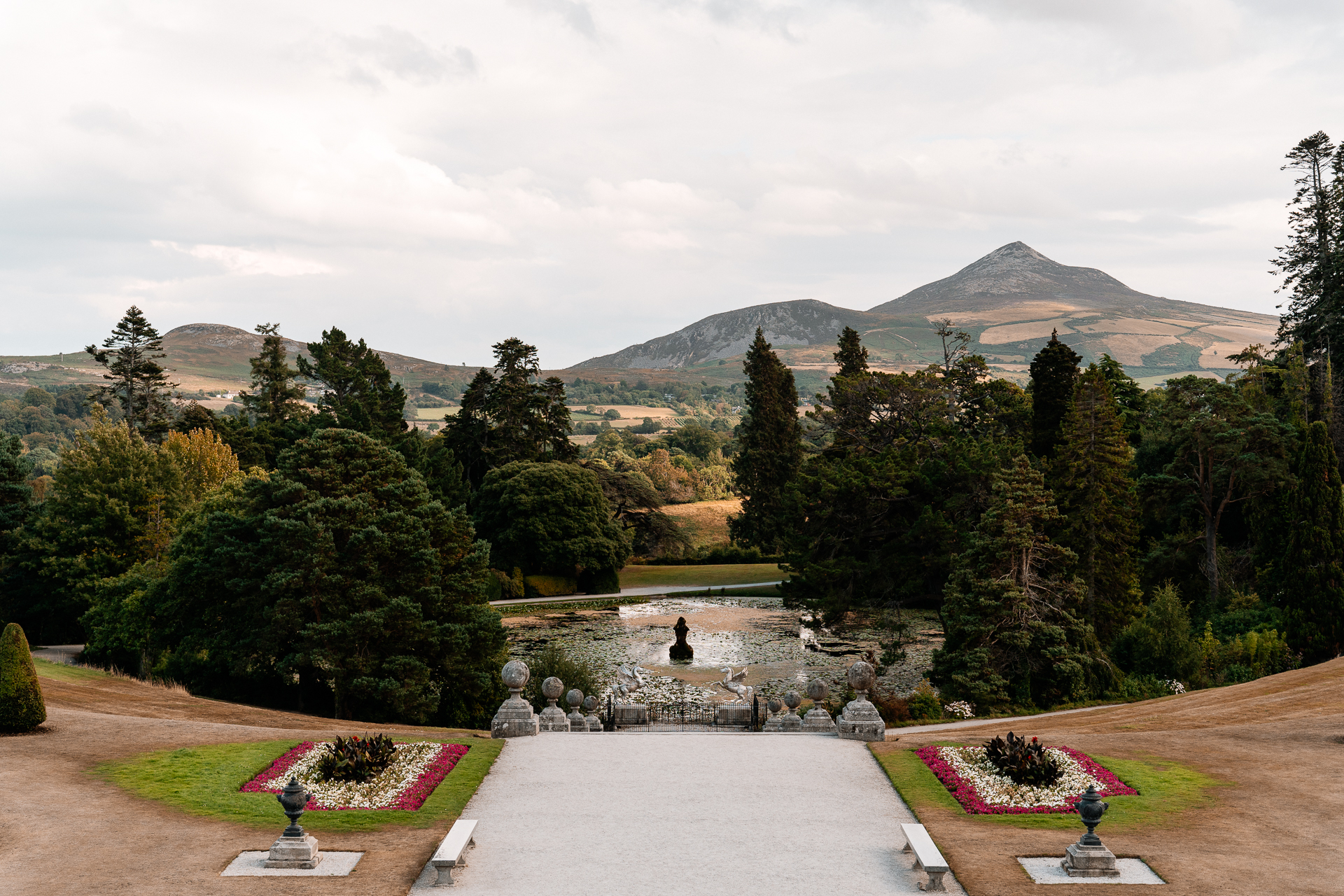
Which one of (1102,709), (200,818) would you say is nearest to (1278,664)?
(1102,709)

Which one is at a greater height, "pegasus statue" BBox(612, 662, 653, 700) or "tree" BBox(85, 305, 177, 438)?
"tree" BBox(85, 305, 177, 438)

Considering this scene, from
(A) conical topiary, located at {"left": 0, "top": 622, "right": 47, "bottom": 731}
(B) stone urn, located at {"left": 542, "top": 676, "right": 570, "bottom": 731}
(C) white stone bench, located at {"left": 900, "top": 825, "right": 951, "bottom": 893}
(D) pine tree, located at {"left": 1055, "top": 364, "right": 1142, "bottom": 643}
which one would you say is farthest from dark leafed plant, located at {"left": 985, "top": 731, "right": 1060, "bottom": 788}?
(D) pine tree, located at {"left": 1055, "top": 364, "right": 1142, "bottom": 643}

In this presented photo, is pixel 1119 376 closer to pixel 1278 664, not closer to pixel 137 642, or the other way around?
pixel 1278 664

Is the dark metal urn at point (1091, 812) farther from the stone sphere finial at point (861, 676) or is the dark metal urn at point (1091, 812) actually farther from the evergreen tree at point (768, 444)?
the evergreen tree at point (768, 444)

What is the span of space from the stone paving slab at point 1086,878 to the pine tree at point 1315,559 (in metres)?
27.0

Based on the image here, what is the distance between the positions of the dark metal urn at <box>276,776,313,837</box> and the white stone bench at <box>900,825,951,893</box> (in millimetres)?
8436

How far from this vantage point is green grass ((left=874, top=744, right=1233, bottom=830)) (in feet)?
49.9

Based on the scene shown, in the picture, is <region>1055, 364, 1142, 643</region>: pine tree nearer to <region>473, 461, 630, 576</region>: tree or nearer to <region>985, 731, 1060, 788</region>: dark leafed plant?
<region>985, 731, 1060, 788</region>: dark leafed plant

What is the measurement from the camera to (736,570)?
79.8m

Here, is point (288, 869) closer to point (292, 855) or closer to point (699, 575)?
point (292, 855)

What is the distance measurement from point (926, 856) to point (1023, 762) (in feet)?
16.0

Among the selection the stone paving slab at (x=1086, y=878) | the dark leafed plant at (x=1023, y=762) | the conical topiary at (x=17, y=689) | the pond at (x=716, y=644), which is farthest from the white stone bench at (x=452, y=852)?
the pond at (x=716, y=644)

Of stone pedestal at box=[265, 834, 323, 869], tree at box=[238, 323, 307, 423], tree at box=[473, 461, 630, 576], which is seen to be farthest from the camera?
tree at box=[238, 323, 307, 423]

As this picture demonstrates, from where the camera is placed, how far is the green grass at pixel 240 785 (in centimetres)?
1516
